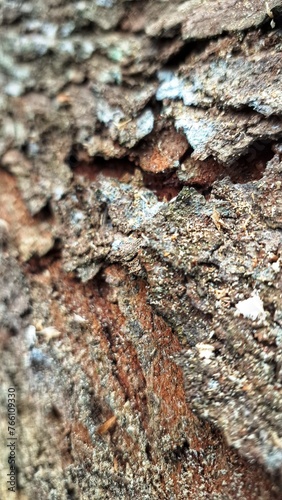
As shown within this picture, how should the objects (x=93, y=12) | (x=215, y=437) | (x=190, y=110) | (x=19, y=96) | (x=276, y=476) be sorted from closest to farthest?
(x=276, y=476) < (x=215, y=437) < (x=190, y=110) < (x=93, y=12) < (x=19, y=96)

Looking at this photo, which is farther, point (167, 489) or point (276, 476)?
point (167, 489)

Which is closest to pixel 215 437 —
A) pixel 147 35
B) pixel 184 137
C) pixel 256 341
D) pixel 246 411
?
pixel 246 411

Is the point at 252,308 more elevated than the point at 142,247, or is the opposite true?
the point at 142,247

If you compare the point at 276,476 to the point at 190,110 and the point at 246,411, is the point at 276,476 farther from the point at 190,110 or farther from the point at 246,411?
the point at 190,110

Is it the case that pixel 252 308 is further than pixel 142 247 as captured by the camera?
No
